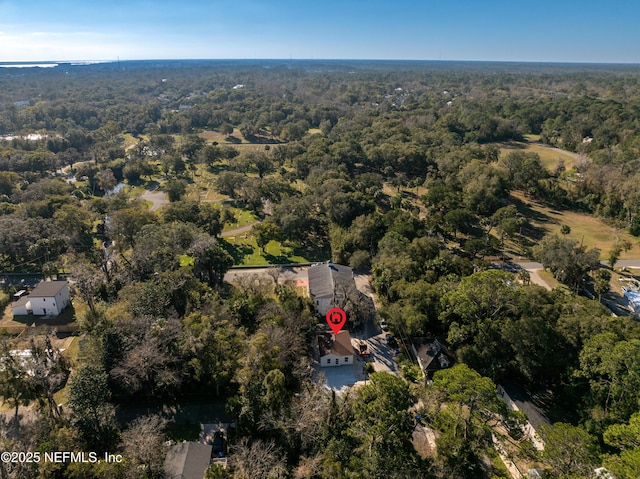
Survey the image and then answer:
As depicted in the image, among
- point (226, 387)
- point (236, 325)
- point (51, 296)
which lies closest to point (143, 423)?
point (226, 387)

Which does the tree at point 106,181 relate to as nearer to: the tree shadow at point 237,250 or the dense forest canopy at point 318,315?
the dense forest canopy at point 318,315

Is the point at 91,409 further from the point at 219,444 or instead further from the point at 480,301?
the point at 480,301

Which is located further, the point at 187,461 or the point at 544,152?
the point at 544,152

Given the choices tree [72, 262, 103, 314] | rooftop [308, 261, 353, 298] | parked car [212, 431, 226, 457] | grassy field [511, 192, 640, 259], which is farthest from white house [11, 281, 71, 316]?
grassy field [511, 192, 640, 259]

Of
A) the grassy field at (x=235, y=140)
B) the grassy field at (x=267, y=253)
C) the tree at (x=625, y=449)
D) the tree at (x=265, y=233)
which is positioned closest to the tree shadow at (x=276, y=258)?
the grassy field at (x=267, y=253)

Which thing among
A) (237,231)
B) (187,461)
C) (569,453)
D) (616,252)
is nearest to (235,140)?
(237,231)

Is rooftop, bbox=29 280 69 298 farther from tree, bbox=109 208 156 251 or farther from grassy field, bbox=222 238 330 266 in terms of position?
grassy field, bbox=222 238 330 266
